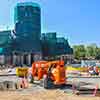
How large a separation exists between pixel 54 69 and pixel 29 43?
99749 mm

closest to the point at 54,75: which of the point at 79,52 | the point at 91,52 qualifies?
the point at 79,52

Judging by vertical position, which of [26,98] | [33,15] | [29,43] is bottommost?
[26,98]

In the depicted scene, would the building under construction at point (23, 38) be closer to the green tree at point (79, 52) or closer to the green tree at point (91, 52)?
the green tree at point (79, 52)

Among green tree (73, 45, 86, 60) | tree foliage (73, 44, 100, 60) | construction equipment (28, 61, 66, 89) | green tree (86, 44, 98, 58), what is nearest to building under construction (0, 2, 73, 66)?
green tree (73, 45, 86, 60)

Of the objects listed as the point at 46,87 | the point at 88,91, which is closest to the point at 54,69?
the point at 46,87

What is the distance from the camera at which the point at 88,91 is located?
2611cm

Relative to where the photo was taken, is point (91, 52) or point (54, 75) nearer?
point (54, 75)

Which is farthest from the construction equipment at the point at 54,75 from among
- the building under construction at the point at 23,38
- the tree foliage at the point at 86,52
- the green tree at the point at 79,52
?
the tree foliage at the point at 86,52

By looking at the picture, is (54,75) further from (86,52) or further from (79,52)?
(86,52)

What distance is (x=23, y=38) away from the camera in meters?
129

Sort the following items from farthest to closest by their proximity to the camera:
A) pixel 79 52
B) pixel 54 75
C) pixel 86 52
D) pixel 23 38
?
pixel 86 52, pixel 79 52, pixel 23 38, pixel 54 75

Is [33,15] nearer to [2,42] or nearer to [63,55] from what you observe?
[2,42]

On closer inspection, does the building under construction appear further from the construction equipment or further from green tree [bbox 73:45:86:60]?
the construction equipment

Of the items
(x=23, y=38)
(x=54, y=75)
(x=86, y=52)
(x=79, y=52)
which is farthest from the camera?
(x=86, y=52)
